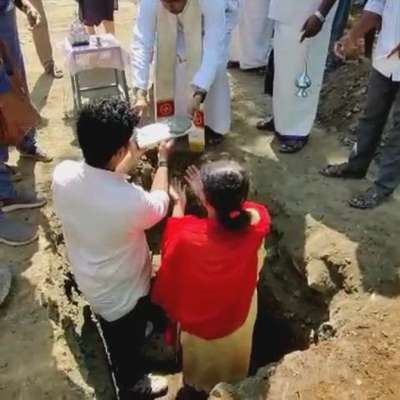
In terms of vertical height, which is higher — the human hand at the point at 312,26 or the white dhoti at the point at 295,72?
the human hand at the point at 312,26

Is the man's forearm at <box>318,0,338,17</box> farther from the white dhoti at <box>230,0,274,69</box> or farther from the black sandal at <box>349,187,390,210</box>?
the white dhoti at <box>230,0,274,69</box>

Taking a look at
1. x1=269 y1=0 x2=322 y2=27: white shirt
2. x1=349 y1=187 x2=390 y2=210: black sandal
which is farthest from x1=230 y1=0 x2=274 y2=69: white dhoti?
x1=349 y1=187 x2=390 y2=210: black sandal

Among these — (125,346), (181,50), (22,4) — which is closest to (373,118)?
(181,50)

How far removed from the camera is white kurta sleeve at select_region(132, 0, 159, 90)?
4.01 metres

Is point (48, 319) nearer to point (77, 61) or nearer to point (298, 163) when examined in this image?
point (298, 163)

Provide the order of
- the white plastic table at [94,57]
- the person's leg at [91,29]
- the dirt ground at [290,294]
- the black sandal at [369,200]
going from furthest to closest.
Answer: the person's leg at [91,29]
the white plastic table at [94,57]
the black sandal at [369,200]
the dirt ground at [290,294]

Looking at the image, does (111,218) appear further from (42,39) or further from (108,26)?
(108,26)

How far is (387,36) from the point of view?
11.7ft

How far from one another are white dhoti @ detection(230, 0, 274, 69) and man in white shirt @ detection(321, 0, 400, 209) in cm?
197

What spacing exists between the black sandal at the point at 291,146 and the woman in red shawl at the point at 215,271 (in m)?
1.65

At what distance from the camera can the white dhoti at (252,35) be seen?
5922 mm

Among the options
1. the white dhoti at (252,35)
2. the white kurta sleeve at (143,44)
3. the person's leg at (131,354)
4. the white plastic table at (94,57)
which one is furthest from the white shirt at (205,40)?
the white dhoti at (252,35)

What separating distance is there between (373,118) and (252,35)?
2.48m

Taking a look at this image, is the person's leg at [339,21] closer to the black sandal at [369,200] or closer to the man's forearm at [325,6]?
the man's forearm at [325,6]
